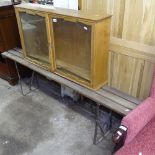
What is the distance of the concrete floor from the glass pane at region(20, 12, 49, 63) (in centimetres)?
57

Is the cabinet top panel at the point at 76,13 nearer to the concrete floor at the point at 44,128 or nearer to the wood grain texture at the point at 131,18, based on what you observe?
the wood grain texture at the point at 131,18

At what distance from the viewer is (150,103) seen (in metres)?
1.37

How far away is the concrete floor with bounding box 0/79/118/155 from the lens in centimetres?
184

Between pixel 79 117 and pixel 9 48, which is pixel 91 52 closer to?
pixel 79 117

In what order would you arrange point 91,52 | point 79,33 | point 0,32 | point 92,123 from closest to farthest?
point 91,52
point 79,33
point 92,123
point 0,32

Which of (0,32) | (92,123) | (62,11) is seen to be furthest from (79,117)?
(0,32)

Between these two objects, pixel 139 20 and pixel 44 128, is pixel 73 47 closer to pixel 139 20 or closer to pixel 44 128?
pixel 139 20

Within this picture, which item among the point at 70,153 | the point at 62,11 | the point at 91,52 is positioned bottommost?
the point at 70,153

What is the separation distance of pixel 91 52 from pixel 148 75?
477 mm

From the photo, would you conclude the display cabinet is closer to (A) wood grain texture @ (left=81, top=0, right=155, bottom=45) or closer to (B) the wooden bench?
(B) the wooden bench

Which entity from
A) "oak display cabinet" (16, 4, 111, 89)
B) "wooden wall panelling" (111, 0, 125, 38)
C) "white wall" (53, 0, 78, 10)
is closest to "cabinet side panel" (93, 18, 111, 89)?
"oak display cabinet" (16, 4, 111, 89)

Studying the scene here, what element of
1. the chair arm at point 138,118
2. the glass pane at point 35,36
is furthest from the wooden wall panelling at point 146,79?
the glass pane at point 35,36

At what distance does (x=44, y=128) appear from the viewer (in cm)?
206

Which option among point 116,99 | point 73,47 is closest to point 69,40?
point 73,47
